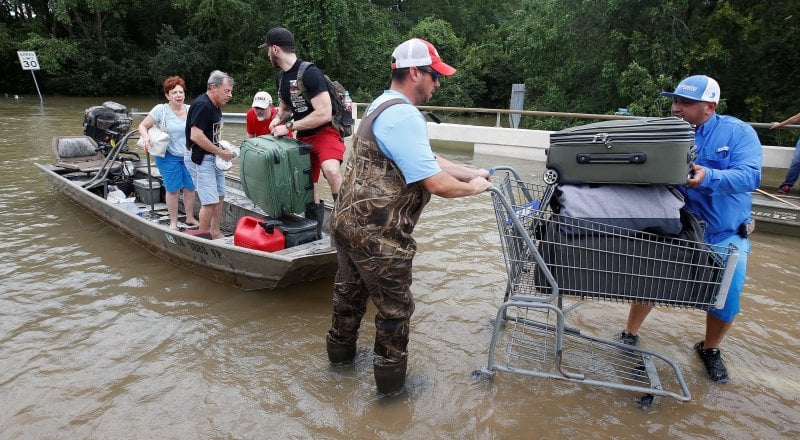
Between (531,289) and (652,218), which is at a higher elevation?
(652,218)

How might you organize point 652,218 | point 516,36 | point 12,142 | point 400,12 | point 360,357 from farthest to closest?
point 400,12, point 516,36, point 12,142, point 360,357, point 652,218

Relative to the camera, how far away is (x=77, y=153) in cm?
804

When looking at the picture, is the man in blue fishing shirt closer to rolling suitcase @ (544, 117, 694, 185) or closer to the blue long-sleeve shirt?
the blue long-sleeve shirt

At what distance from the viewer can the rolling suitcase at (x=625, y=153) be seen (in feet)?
9.31

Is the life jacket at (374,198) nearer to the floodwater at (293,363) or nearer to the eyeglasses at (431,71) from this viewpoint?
the eyeglasses at (431,71)

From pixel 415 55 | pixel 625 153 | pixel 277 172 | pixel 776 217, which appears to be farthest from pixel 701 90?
pixel 776 217

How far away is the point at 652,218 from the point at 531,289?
33.5 inches

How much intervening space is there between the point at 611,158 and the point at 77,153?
323 inches

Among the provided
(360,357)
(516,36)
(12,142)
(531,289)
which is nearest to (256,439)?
(360,357)

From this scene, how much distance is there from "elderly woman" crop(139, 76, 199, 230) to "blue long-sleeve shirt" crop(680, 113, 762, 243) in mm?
4805

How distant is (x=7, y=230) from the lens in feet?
21.2

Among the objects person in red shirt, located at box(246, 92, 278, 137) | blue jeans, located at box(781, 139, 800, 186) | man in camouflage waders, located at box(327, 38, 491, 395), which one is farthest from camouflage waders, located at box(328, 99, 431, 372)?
blue jeans, located at box(781, 139, 800, 186)

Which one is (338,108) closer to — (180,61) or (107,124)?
(107,124)

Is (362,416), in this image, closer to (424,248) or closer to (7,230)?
(424,248)
